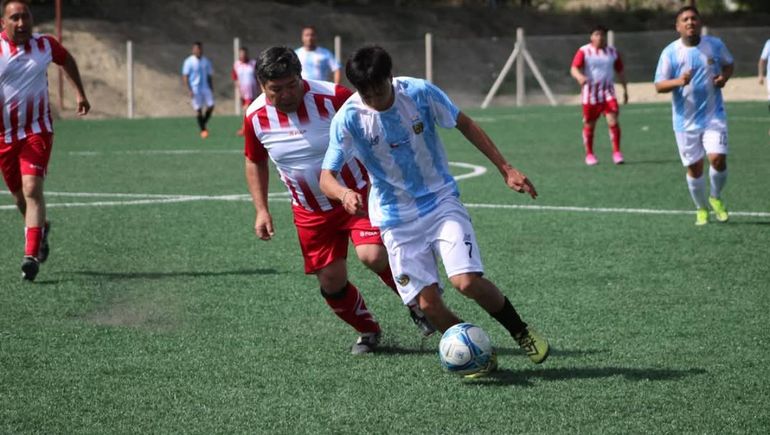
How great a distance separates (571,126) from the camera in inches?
1093

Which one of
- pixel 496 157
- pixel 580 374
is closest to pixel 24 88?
pixel 496 157

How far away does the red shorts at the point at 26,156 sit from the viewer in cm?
943

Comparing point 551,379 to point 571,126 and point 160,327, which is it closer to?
point 160,327

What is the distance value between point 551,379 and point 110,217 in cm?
803

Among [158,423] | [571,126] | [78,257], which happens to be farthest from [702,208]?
[571,126]

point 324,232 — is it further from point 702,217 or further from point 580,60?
point 580,60

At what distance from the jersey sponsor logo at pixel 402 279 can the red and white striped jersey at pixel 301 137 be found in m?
0.86

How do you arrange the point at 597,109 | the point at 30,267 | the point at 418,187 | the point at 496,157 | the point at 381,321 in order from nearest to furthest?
the point at 496,157 → the point at 418,187 → the point at 381,321 → the point at 30,267 → the point at 597,109

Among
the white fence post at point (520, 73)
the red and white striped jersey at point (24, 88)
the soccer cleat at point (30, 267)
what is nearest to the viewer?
the soccer cleat at point (30, 267)

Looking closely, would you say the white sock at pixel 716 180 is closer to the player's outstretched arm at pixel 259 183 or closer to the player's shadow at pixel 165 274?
the player's shadow at pixel 165 274

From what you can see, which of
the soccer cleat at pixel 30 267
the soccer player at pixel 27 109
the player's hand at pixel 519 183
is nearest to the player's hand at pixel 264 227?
the player's hand at pixel 519 183

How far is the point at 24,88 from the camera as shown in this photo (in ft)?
31.6

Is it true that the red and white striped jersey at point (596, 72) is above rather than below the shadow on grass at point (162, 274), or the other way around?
below

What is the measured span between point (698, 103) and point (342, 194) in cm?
685
